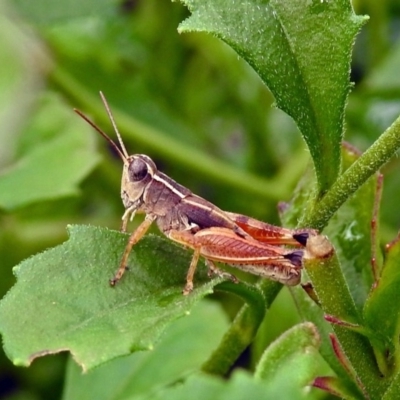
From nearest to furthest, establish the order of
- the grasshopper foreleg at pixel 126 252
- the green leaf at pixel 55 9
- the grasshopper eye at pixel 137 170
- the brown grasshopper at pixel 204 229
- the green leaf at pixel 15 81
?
1. the grasshopper foreleg at pixel 126 252
2. the brown grasshopper at pixel 204 229
3. the grasshopper eye at pixel 137 170
4. the green leaf at pixel 55 9
5. the green leaf at pixel 15 81

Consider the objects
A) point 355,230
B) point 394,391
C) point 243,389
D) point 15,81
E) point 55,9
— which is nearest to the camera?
point 243,389

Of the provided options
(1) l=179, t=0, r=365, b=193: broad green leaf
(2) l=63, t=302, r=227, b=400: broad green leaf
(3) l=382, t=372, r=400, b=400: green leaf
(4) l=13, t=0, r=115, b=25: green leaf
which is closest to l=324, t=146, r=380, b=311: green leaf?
(1) l=179, t=0, r=365, b=193: broad green leaf

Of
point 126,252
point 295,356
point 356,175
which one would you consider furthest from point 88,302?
point 356,175

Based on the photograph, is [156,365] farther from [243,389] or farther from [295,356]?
[243,389]

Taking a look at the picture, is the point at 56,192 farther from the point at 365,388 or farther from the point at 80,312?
the point at 365,388

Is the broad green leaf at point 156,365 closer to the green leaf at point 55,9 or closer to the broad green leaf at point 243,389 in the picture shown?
the green leaf at point 55,9

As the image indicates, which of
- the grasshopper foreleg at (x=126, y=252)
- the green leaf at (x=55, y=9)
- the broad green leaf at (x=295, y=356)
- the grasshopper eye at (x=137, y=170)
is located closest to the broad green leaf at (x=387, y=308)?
the broad green leaf at (x=295, y=356)

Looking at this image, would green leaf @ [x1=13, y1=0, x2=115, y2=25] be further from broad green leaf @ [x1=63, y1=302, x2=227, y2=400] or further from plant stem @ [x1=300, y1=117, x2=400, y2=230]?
plant stem @ [x1=300, y1=117, x2=400, y2=230]
